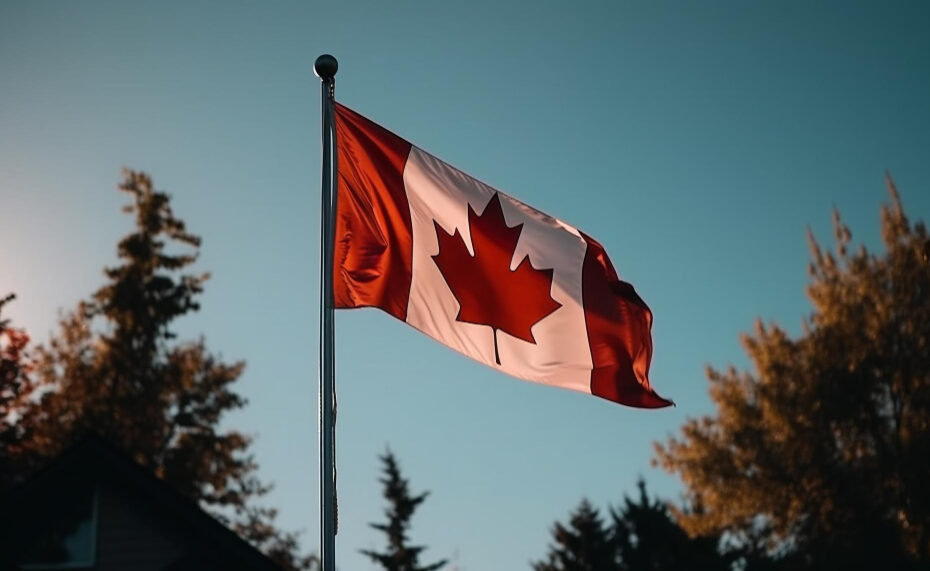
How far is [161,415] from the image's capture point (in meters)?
41.4

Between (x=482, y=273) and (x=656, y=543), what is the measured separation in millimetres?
44965

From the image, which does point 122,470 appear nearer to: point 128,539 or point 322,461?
point 128,539

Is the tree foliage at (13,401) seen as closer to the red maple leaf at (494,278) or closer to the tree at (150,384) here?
the tree at (150,384)

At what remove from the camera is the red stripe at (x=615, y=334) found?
29.1 feet

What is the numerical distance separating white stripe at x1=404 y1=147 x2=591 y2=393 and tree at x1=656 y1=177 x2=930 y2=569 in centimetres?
2571

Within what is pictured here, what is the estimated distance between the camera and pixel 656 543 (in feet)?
167

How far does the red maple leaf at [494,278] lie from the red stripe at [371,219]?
1.27ft

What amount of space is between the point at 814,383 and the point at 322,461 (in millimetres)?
28832

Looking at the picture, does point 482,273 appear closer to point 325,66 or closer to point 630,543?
point 325,66

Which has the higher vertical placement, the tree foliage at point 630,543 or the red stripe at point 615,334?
the tree foliage at point 630,543

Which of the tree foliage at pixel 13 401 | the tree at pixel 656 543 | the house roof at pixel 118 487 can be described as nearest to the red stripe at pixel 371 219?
the house roof at pixel 118 487

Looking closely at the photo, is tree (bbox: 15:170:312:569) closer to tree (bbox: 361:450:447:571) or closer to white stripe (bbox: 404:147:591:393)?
tree (bbox: 361:450:447:571)

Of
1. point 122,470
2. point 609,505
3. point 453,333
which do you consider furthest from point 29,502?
point 609,505

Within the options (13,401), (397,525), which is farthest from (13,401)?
(397,525)
